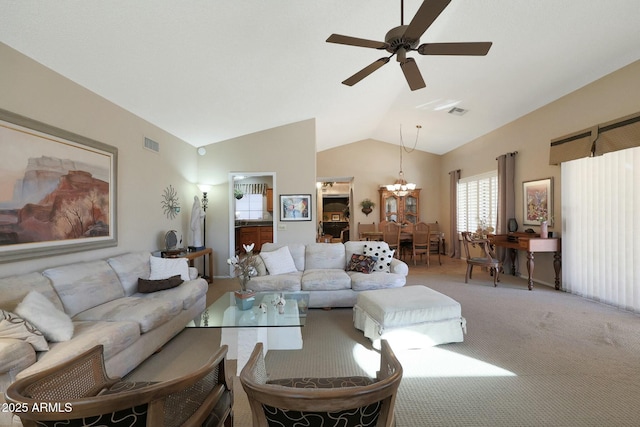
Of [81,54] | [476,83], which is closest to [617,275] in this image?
[476,83]

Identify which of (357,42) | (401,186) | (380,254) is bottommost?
(380,254)

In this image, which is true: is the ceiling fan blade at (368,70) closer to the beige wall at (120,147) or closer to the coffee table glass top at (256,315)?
the coffee table glass top at (256,315)

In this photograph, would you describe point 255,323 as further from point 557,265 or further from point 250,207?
point 250,207

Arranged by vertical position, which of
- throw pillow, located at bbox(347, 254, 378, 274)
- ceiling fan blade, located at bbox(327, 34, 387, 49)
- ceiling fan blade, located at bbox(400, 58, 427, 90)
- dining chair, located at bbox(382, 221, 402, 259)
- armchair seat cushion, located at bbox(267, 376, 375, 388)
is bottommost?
armchair seat cushion, located at bbox(267, 376, 375, 388)

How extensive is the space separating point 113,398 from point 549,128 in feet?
21.7

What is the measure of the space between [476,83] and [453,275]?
3637 millimetres

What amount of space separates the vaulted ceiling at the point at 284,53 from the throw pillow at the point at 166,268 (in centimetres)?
205

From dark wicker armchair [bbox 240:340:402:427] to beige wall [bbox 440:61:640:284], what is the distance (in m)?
5.08

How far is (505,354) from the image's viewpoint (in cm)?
282

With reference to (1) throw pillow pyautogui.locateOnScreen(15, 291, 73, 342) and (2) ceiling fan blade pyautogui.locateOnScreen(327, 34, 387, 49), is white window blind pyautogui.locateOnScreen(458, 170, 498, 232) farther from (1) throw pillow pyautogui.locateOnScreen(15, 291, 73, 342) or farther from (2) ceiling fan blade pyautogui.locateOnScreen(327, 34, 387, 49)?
(1) throw pillow pyautogui.locateOnScreen(15, 291, 73, 342)

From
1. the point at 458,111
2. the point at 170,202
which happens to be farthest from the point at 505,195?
the point at 170,202

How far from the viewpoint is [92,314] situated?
2668mm

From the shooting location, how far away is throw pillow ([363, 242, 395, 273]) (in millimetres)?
4605

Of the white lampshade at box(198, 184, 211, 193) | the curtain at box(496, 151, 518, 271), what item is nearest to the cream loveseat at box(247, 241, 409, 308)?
the white lampshade at box(198, 184, 211, 193)
